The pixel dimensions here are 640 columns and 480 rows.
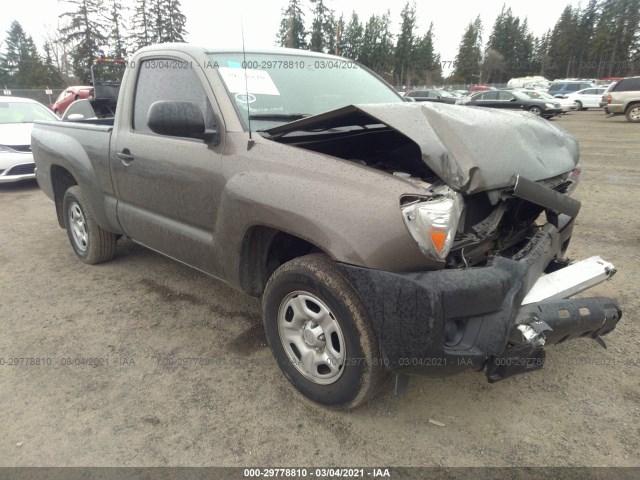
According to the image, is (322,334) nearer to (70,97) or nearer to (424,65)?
(70,97)

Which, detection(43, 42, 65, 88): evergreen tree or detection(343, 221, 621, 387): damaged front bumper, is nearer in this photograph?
detection(343, 221, 621, 387): damaged front bumper

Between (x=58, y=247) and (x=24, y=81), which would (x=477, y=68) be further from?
(x=58, y=247)

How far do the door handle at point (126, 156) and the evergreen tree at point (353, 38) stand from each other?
60.2 meters

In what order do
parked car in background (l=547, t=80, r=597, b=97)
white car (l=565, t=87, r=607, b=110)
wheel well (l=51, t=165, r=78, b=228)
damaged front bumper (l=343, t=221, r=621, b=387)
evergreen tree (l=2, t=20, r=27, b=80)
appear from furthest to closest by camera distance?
1. evergreen tree (l=2, t=20, r=27, b=80)
2. parked car in background (l=547, t=80, r=597, b=97)
3. white car (l=565, t=87, r=607, b=110)
4. wheel well (l=51, t=165, r=78, b=228)
5. damaged front bumper (l=343, t=221, r=621, b=387)

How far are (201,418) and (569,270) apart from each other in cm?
214

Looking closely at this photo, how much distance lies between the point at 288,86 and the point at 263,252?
3.99 ft

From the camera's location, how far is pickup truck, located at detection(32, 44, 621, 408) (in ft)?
6.27

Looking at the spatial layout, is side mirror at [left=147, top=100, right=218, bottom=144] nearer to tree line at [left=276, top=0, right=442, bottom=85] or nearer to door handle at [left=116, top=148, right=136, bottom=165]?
door handle at [left=116, top=148, right=136, bottom=165]

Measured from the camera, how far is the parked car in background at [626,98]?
18.3 m

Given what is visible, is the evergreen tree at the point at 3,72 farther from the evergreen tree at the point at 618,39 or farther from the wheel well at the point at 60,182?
Result: the evergreen tree at the point at 618,39

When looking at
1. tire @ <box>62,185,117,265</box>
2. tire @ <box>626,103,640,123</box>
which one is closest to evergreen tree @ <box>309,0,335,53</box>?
tire @ <box>626,103,640,123</box>

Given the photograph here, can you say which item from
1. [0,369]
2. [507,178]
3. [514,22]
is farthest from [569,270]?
[514,22]

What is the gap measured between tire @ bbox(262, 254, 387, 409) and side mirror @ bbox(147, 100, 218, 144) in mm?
993

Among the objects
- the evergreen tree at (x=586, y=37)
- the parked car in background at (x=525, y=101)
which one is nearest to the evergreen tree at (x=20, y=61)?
the parked car in background at (x=525, y=101)
